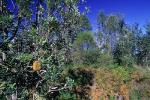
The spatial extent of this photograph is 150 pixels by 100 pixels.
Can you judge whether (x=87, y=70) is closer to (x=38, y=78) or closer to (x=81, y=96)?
(x=81, y=96)

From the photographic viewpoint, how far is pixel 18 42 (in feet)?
42.7

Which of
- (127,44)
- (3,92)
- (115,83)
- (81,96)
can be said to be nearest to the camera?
(3,92)

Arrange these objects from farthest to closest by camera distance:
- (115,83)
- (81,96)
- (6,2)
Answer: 1. (115,83)
2. (81,96)
3. (6,2)

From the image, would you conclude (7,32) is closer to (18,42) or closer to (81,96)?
(18,42)

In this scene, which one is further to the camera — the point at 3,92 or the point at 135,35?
the point at 135,35

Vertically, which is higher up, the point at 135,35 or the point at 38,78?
the point at 135,35

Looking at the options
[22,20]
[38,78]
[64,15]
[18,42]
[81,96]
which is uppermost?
[64,15]

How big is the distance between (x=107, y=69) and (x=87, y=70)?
2.72 meters

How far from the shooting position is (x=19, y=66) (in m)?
11.5

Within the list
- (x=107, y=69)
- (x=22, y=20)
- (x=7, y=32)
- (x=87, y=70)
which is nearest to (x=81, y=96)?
(x=87, y=70)

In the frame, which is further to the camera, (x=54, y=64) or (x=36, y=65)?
(x=54, y=64)

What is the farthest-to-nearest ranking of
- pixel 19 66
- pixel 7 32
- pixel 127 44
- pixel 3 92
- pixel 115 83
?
1. pixel 127 44
2. pixel 115 83
3. pixel 7 32
4. pixel 19 66
5. pixel 3 92

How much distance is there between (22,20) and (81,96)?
1492 centimetres

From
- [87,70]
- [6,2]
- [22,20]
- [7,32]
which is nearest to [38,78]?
[7,32]
